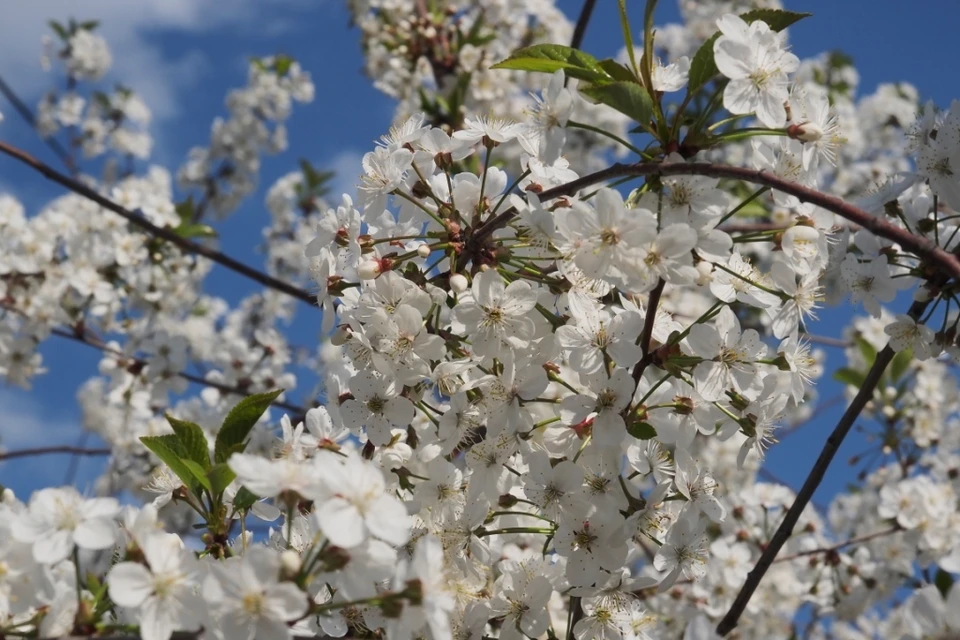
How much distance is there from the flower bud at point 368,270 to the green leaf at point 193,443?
0.52 meters

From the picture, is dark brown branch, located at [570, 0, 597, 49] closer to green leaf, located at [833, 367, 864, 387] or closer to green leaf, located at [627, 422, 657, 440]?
green leaf, located at [627, 422, 657, 440]

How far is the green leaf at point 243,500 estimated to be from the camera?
200 cm

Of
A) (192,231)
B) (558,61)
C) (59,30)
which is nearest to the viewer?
(558,61)

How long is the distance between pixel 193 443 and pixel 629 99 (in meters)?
1.28

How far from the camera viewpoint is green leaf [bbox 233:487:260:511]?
6.56ft

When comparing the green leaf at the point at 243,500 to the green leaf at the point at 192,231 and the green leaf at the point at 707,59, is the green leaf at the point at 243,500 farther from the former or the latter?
the green leaf at the point at 192,231

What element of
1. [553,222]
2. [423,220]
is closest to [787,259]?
[553,222]

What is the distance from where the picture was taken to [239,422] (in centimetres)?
197

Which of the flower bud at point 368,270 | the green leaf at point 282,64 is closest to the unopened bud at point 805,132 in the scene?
the flower bud at point 368,270

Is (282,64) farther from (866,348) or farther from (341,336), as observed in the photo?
(341,336)

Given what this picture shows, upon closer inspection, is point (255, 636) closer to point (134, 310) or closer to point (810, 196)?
point (810, 196)

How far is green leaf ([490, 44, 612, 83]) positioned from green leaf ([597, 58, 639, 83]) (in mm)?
12

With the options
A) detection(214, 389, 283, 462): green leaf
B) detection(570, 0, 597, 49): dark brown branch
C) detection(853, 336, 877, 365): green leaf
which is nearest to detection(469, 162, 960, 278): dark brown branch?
detection(214, 389, 283, 462): green leaf

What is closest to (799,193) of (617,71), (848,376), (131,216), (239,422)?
(617,71)
